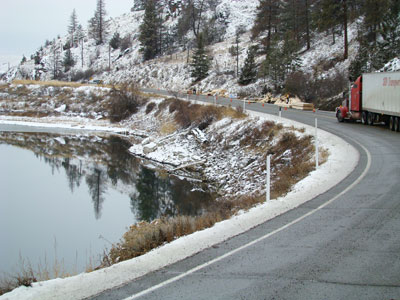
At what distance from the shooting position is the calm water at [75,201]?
47.9ft

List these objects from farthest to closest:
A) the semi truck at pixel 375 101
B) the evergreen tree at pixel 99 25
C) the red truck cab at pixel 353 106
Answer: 1. the evergreen tree at pixel 99 25
2. the red truck cab at pixel 353 106
3. the semi truck at pixel 375 101

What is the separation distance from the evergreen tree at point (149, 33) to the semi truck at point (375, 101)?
219 ft

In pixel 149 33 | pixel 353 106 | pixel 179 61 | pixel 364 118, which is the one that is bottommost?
pixel 364 118

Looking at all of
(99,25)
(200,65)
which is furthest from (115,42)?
(200,65)

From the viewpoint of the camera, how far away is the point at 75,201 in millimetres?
21172

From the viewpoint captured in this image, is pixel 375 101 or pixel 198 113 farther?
pixel 198 113

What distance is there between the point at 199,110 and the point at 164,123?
6.42 metres

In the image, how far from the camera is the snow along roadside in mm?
5574

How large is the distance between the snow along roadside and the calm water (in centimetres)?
278

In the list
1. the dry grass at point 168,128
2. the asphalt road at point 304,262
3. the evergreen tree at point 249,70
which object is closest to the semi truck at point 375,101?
the asphalt road at point 304,262

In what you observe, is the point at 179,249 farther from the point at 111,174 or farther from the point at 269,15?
the point at 269,15

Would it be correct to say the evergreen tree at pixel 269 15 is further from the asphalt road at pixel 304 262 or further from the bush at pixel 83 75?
the asphalt road at pixel 304 262

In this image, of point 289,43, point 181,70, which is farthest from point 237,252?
point 181,70

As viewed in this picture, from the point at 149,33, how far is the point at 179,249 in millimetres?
86365
